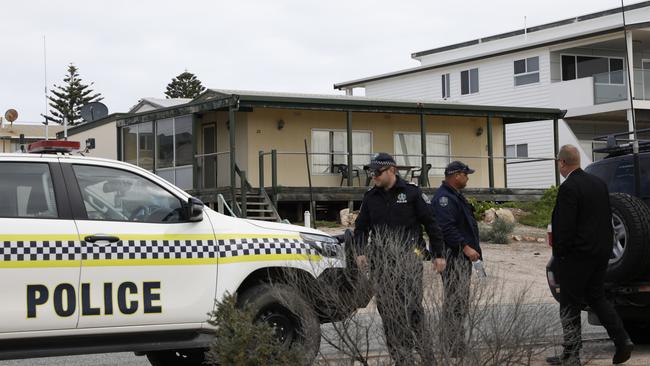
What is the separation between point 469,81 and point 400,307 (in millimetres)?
34263

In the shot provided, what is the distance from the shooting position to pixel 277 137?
26953 mm

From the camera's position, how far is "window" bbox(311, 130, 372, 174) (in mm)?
27672

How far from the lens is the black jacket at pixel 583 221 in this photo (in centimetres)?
805

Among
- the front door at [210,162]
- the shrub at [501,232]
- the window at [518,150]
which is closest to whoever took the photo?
the shrub at [501,232]

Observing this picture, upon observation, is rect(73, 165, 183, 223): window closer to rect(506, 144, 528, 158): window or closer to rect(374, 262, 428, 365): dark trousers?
rect(374, 262, 428, 365): dark trousers

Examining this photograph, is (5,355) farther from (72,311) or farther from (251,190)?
(251,190)

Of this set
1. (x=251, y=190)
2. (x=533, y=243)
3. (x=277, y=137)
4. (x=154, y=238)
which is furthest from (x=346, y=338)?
(x=277, y=137)

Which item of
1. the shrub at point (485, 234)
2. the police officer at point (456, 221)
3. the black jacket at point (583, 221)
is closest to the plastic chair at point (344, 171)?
the shrub at point (485, 234)

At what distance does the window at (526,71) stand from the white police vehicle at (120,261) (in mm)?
30573

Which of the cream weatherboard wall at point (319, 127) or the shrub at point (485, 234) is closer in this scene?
the shrub at point (485, 234)

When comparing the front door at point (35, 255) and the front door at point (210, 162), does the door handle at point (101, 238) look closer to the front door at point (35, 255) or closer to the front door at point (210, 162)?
the front door at point (35, 255)

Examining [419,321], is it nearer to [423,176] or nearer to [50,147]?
[50,147]

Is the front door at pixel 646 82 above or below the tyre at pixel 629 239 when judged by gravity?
above

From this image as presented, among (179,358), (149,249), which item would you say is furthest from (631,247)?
(149,249)
